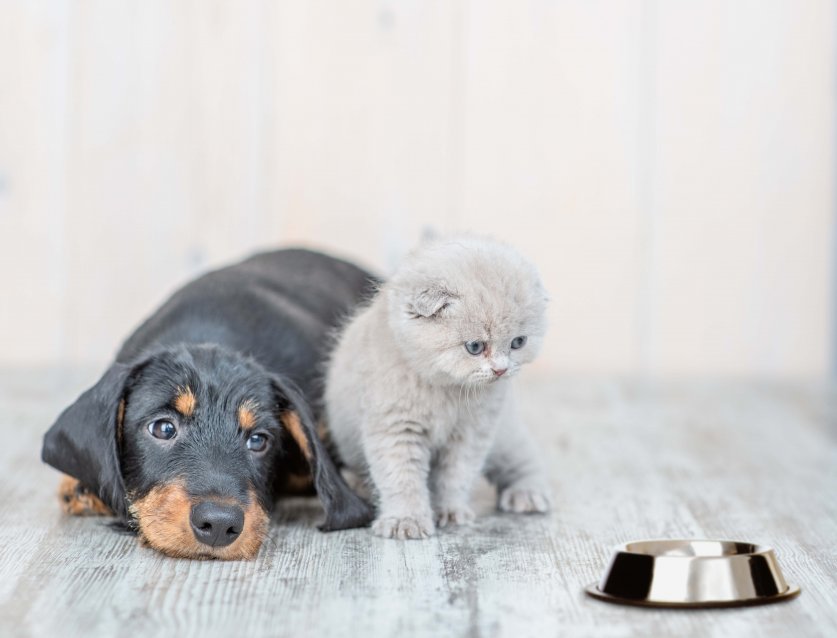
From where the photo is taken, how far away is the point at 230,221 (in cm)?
537

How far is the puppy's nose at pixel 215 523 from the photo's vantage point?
2.68m

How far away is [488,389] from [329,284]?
1089 millimetres

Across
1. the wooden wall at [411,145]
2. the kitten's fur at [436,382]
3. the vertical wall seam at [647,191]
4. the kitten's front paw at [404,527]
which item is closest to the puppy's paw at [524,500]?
the kitten's fur at [436,382]

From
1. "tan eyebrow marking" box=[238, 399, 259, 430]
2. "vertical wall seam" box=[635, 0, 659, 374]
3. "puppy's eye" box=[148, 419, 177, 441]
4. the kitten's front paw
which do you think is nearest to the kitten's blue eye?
the kitten's front paw

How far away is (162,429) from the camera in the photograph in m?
2.89

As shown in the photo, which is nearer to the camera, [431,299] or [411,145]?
[431,299]

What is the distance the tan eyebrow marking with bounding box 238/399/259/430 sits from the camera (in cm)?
294

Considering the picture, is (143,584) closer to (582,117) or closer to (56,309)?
(56,309)

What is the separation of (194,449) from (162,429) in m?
0.11

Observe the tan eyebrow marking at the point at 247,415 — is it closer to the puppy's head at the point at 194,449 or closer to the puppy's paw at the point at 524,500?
the puppy's head at the point at 194,449

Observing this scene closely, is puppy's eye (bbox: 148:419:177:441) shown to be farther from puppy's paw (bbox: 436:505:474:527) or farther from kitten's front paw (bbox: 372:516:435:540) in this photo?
puppy's paw (bbox: 436:505:474:527)

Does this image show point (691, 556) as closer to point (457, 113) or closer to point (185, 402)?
point (185, 402)

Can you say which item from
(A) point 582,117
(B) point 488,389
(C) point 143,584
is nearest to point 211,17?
(A) point 582,117

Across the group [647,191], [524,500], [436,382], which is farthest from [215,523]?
[647,191]
